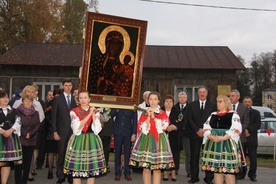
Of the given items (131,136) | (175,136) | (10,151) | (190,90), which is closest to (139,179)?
(131,136)

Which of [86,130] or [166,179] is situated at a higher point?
[86,130]

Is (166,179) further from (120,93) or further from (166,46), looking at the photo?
(166,46)

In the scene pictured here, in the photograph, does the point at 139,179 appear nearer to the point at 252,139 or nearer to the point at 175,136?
the point at 175,136

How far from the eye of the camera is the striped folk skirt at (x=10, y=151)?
6523 mm

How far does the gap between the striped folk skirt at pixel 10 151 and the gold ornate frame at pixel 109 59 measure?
5.12 feet

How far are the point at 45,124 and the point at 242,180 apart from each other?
485 cm

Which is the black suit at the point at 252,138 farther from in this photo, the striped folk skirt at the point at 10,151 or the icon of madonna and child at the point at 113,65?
the striped folk skirt at the point at 10,151

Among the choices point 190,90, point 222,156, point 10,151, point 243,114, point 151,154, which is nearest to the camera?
point 151,154

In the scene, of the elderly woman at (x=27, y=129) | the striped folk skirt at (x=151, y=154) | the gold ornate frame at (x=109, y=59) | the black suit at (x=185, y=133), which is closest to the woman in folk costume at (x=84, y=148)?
the striped folk skirt at (x=151, y=154)

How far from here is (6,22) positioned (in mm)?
26219

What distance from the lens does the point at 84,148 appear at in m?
5.88

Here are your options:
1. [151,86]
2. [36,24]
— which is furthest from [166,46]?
[36,24]

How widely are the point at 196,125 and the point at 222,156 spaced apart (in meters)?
1.89

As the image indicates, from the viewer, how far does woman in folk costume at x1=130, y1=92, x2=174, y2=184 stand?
6.34 metres
